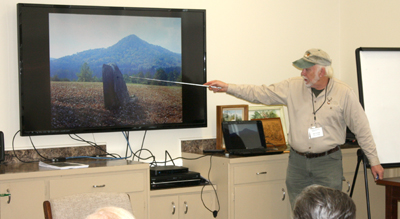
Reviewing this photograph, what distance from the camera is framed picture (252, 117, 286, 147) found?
366 centimetres

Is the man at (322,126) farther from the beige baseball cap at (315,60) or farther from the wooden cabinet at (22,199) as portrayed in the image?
the wooden cabinet at (22,199)

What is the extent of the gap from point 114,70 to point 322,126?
5.54 feet

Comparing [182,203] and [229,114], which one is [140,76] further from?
[182,203]

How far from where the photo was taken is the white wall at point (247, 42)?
3.04 meters

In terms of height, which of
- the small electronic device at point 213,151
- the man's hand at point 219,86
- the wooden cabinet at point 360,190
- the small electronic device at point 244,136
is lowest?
the wooden cabinet at point 360,190

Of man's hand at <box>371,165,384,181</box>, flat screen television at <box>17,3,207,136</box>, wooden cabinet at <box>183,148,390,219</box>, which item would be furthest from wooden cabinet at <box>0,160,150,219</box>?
man's hand at <box>371,165,384,181</box>

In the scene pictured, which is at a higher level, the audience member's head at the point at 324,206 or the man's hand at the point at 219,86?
the man's hand at the point at 219,86

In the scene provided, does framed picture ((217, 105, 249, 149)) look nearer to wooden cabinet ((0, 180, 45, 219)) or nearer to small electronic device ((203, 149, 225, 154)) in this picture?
small electronic device ((203, 149, 225, 154))

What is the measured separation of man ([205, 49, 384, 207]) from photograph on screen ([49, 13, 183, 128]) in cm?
111

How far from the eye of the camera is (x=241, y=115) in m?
3.64

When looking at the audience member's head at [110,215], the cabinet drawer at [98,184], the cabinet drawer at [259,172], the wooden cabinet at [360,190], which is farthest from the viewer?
the wooden cabinet at [360,190]

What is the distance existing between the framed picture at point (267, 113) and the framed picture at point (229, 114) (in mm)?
111

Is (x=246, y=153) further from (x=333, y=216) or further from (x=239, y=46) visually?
(x=333, y=216)

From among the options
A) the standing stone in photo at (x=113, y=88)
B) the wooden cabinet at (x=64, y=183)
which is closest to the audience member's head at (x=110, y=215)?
the wooden cabinet at (x=64, y=183)
